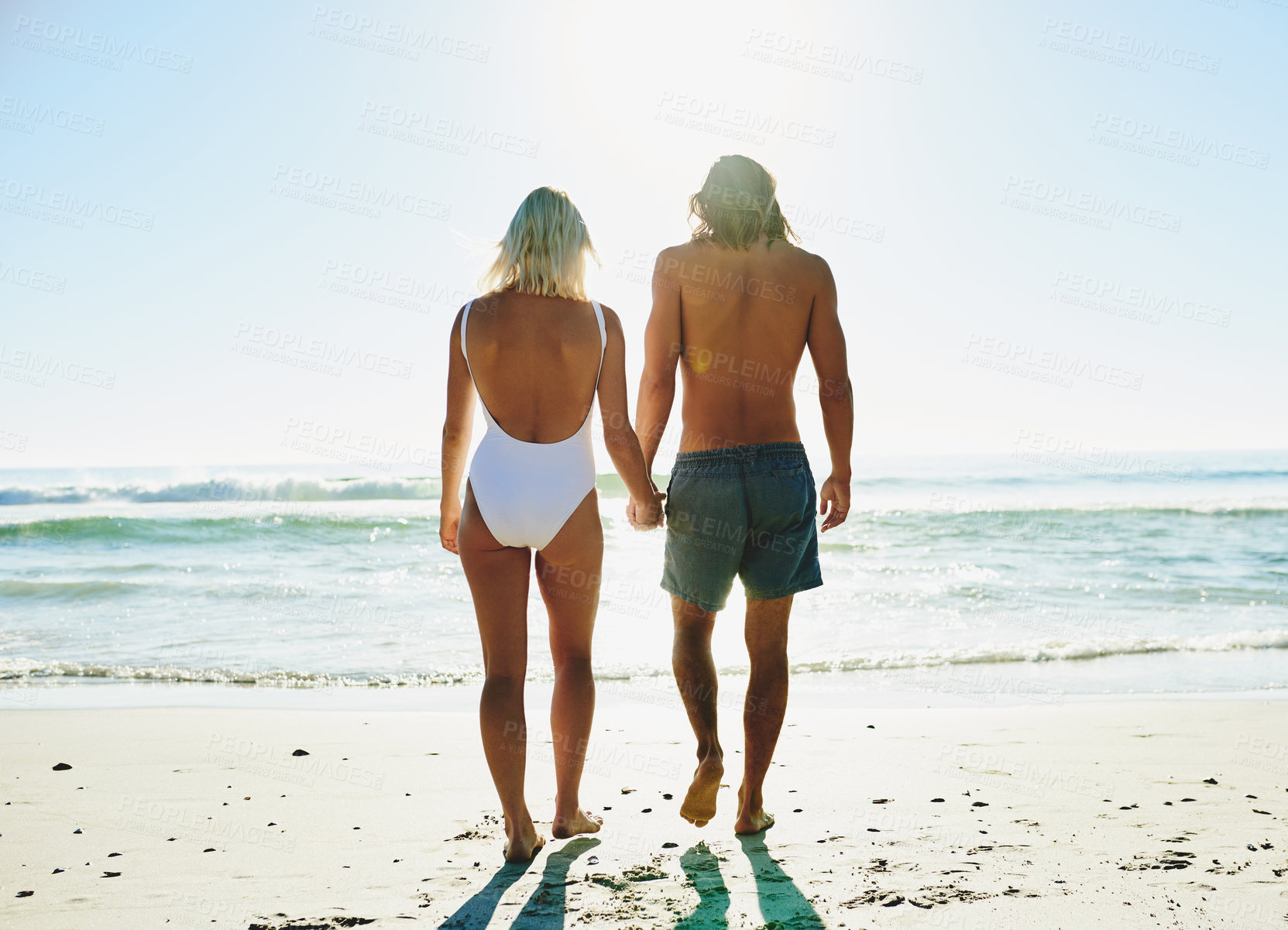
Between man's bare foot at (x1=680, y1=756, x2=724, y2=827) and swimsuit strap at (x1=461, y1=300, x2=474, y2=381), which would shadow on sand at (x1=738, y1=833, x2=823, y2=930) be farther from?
swimsuit strap at (x1=461, y1=300, x2=474, y2=381)

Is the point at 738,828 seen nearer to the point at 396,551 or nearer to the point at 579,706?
the point at 579,706

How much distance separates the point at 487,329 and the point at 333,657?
4.50 meters

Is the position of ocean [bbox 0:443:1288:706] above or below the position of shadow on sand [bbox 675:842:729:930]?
below

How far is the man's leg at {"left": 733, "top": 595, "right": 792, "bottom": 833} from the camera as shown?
282cm

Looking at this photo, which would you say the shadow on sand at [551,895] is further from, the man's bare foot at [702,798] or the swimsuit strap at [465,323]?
the swimsuit strap at [465,323]

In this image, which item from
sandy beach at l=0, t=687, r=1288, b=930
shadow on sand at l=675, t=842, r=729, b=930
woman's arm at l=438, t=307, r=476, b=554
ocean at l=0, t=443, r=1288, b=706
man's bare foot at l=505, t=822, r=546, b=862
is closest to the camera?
shadow on sand at l=675, t=842, r=729, b=930

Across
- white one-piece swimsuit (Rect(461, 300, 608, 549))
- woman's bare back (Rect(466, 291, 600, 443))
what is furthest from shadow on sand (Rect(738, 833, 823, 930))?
woman's bare back (Rect(466, 291, 600, 443))

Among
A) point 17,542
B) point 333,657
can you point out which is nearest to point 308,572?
point 333,657

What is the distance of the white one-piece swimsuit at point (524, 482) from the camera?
2662 millimetres

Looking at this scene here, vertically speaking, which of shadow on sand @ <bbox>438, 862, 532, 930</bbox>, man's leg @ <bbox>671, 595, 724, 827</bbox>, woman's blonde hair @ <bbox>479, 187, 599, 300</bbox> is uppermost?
woman's blonde hair @ <bbox>479, 187, 599, 300</bbox>

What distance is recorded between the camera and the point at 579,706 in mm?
2781

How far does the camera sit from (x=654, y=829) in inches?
116

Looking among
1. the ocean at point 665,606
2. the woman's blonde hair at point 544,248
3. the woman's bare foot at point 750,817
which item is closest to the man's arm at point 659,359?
the woman's blonde hair at point 544,248

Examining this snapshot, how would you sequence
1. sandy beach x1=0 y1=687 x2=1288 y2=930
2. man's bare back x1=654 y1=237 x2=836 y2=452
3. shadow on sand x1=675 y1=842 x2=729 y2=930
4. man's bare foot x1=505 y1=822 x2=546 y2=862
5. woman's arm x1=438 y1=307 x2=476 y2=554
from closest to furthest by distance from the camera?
shadow on sand x1=675 y1=842 x2=729 y2=930
sandy beach x1=0 y1=687 x2=1288 y2=930
man's bare foot x1=505 y1=822 x2=546 y2=862
woman's arm x1=438 y1=307 x2=476 y2=554
man's bare back x1=654 y1=237 x2=836 y2=452
